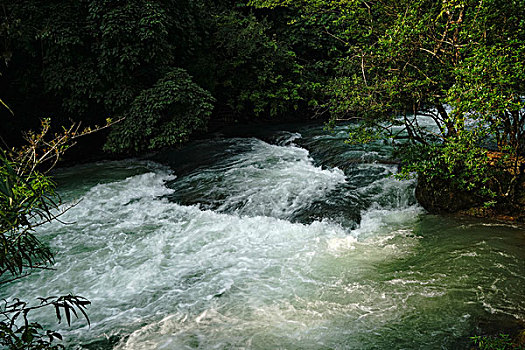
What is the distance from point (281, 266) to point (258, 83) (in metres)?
9.91

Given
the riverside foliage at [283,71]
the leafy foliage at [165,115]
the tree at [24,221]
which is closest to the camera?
the tree at [24,221]

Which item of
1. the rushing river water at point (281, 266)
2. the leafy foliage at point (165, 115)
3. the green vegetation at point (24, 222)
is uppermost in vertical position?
the leafy foliage at point (165, 115)

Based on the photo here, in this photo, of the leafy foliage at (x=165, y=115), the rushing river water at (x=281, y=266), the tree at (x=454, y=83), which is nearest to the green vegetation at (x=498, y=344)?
the rushing river water at (x=281, y=266)

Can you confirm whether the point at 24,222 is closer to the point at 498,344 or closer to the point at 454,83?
the point at 498,344

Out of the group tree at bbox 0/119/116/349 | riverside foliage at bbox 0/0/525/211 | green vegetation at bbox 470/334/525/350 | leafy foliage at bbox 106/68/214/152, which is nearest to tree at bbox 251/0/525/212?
riverside foliage at bbox 0/0/525/211

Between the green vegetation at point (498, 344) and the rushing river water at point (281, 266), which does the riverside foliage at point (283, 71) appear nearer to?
the rushing river water at point (281, 266)

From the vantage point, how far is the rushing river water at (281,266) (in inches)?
137

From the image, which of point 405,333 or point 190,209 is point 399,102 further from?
point 190,209

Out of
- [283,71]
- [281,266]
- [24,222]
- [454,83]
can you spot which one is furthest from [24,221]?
[283,71]

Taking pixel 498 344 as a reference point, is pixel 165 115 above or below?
above

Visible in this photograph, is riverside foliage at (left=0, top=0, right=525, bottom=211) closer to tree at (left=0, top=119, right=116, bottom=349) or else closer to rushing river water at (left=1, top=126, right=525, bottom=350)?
rushing river water at (left=1, top=126, right=525, bottom=350)

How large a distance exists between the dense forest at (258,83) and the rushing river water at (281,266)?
61cm

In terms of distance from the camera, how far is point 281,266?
474 centimetres

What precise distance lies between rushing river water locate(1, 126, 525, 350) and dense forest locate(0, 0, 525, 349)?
1.99ft
